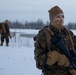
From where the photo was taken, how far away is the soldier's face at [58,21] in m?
3.87

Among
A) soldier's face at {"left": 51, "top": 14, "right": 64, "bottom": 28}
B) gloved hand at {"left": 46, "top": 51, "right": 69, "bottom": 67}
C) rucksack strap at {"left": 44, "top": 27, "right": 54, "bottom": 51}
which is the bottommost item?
gloved hand at {"left": 46, "top": 51, "right": 69, "bottom": 67}

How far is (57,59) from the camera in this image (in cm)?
371

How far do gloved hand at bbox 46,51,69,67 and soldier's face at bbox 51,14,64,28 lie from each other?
36 cm

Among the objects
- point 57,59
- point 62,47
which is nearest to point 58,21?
point 62,47

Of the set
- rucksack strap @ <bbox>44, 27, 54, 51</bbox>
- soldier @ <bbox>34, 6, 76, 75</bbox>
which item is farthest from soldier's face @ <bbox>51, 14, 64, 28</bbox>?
rucksack strap @ <bbox>44, 27, 54, 51</bbox>

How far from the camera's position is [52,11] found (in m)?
3.95

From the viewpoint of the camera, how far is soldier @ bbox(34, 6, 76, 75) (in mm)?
3734

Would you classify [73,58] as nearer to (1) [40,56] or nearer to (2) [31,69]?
(1) [40,56]

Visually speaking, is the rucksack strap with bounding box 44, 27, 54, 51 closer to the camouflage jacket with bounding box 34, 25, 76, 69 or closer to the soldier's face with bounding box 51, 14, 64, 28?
the camouflage jacket with bounding box 34, 25, 76, 69

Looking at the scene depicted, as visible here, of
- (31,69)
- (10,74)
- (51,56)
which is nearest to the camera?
(51,56)

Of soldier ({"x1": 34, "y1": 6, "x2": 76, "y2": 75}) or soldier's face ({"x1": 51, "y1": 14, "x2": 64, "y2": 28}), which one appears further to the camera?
soldier's face ({"x1": 51, "y1": 14, "x2": 64, "y2": 28})

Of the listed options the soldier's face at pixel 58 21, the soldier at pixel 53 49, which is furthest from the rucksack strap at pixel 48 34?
the soldier's face at pixel 58 21

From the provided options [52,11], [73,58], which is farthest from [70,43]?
[52,11]

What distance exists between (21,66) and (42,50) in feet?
15.8
